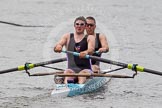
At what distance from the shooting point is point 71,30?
45000 mm

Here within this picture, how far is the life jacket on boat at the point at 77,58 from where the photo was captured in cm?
2161

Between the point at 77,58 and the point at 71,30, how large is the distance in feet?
76.5

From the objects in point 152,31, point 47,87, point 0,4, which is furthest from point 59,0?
point 47,87

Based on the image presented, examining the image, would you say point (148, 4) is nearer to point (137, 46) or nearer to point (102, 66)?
point (137, 46)

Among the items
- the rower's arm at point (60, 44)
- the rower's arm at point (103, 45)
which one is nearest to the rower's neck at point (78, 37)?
the rower's arm at point (60, 44)

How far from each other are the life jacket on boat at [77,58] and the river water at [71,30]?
3.37 ft

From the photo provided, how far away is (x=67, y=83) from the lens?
21.3 metres

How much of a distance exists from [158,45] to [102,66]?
901 cm

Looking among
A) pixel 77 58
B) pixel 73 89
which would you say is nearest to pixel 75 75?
pixel 73 89

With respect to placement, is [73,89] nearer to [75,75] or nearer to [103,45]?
[75,75]

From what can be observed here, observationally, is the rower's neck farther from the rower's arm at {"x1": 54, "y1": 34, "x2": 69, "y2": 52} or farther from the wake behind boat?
the wake behind boat

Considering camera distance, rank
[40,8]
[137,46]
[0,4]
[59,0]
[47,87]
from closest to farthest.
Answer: [47,87]
[137,46]
[40,8]
[0,4]
[59,0]

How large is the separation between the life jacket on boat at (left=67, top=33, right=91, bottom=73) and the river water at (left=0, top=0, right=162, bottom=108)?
1028mm

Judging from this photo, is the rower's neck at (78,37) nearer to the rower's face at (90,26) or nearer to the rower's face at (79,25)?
the rower's face at (79,25)
